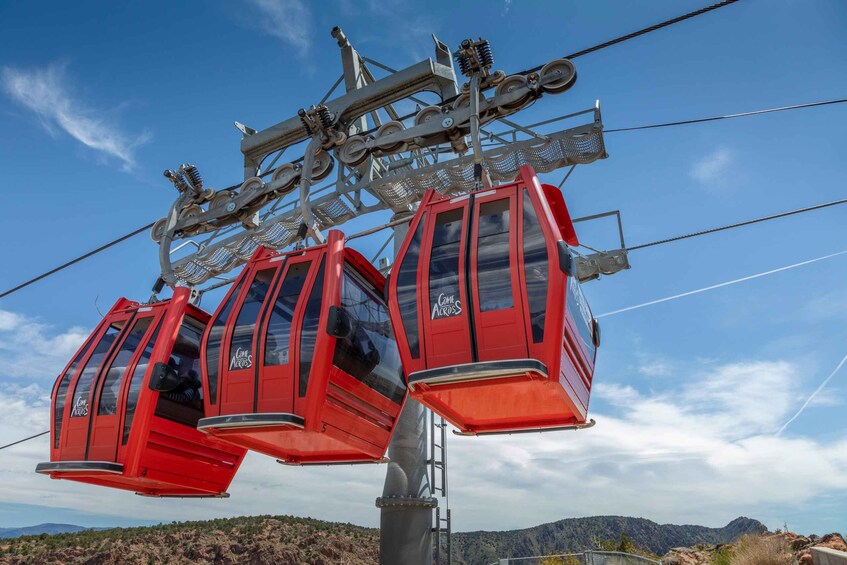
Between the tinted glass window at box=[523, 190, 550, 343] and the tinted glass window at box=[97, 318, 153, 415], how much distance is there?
466 centimetres

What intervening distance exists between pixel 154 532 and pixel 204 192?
3001 cm

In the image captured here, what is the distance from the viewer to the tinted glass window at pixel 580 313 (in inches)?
197

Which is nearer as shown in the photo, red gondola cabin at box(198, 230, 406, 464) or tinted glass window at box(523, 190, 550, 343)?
tinted glass window at box(523, 190, 550, 343)

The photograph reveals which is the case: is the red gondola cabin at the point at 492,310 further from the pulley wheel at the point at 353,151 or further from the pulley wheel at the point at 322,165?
the pulley wheel at the point at 322,165

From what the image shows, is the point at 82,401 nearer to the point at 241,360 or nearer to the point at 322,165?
the point at 241,360

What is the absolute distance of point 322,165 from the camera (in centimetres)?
862

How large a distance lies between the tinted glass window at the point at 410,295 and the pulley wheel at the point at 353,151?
3265mm

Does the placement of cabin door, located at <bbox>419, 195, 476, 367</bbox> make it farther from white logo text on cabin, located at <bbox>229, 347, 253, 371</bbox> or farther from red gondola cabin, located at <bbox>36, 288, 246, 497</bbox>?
red gondola cabin, located at <bbox>36, 288, 246, 497</bbox>

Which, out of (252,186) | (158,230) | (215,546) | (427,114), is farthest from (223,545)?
(427,114)

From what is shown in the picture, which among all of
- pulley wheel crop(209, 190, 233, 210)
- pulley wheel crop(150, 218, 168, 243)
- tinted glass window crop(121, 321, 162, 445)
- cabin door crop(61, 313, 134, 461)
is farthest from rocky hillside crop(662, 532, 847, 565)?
pulley wheel crop(150, 218, 168, 243)

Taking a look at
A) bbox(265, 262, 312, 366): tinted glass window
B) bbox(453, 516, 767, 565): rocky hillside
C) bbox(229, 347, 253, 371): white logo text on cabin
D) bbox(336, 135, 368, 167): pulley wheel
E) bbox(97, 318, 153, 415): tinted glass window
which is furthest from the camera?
bbox(453, 516, 767, 565): rocky hillside

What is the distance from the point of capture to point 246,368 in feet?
18.6

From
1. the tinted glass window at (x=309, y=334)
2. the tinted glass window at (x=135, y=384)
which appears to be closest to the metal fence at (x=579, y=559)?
the tinted glass window at (x=135, y=384)

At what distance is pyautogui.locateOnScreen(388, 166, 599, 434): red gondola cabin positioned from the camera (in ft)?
15.2
